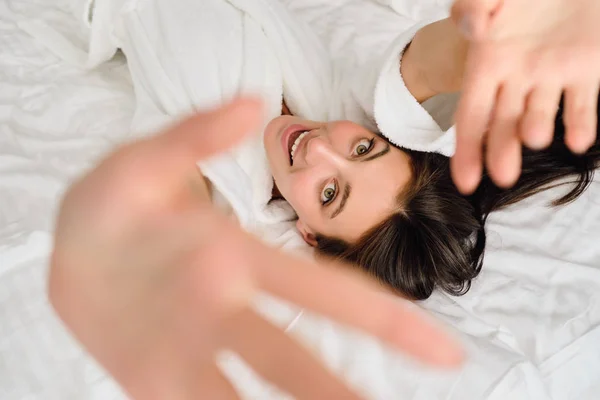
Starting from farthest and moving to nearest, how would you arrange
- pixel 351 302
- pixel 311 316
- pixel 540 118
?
pixel 311 316, pixel 540 118, pixel 351 302

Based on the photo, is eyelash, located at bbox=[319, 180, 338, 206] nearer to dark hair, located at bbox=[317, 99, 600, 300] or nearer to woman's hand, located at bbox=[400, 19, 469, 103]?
dark hair, located at bbox=[317, 99, 600, 300]

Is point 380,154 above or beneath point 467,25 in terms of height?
beneath

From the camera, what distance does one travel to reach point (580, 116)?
370 millimetres

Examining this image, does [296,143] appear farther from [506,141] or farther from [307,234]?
[506,141]

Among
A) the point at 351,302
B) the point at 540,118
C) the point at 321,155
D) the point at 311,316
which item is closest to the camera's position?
the point at 351,302

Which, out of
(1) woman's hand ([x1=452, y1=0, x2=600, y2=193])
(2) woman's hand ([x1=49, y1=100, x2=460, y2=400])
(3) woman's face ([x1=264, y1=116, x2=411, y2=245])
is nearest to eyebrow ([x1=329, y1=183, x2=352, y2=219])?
(3) woman's face ([x1=264, y1=116, x2=411, y2=245])

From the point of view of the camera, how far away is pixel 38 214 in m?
0.71

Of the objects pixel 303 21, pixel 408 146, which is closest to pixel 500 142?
pixel 408 146

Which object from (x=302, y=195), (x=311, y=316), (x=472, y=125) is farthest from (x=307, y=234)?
(x=472, y=125)

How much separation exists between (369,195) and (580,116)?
36 cm

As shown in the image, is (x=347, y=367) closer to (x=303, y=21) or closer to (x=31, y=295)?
(x=31, y=295)

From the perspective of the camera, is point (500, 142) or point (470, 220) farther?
point (470, 220)

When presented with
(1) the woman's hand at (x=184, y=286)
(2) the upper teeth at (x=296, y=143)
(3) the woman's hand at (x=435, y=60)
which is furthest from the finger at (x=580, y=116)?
(2) the upper teeth at (x=296, y=143)

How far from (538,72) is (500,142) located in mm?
72
